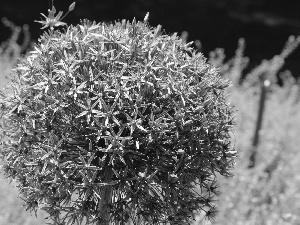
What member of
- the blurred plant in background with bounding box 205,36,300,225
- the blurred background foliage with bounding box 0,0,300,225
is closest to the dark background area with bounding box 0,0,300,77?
the blurred background foliage with bounding box 0,0,300,225

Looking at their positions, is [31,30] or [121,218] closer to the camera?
[121,218]

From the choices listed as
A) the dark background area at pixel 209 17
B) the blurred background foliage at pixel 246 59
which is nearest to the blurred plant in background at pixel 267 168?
the blurred background foliage at pixel 246 59

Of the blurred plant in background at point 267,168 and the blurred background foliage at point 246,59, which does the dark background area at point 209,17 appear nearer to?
the blurred background foliage at point 246,59

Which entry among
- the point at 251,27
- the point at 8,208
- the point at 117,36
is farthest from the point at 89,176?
the point at 251,27

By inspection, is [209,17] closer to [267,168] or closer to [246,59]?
[246,59]

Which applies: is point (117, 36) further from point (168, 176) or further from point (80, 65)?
point (168, 176)

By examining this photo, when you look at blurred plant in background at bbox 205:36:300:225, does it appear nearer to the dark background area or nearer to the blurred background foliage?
the blurred background foliage

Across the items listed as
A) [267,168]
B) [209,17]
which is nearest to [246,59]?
[267,168]
